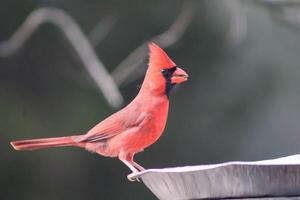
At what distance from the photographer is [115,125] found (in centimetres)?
309

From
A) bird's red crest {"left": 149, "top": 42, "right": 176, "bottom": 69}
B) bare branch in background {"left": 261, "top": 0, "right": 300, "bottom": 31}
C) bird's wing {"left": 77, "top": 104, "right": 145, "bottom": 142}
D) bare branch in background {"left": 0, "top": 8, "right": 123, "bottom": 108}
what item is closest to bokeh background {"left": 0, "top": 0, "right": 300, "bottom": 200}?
bare branch in background {"left": 261, "top": 0, "right": 300, "bottom": 31}

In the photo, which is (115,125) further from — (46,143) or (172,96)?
(172,96)

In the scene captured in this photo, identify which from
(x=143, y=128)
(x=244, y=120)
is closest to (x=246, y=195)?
(x=143, y=128)

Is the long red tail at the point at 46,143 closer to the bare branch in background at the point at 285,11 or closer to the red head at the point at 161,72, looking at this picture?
the red head at the point at 161,72

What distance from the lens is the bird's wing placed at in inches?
120

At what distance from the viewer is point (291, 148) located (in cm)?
828

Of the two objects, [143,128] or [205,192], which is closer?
[205,192]

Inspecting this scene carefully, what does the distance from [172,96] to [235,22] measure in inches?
44.7

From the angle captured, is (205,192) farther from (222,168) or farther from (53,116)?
(53,116)

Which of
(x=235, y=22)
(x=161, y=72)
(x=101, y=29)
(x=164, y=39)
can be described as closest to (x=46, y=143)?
(x=161, y=72)

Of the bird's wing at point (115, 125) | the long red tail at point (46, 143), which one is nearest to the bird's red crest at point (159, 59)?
the bird's wing at point (115, 125)

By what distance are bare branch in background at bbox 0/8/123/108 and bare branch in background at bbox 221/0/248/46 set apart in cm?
105

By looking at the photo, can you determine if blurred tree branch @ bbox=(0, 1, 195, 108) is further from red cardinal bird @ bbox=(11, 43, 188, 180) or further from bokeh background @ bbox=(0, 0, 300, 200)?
red cardinal bird @ bbox=(11, 43, 188, 180)

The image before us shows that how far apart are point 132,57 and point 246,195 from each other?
16.3ft
